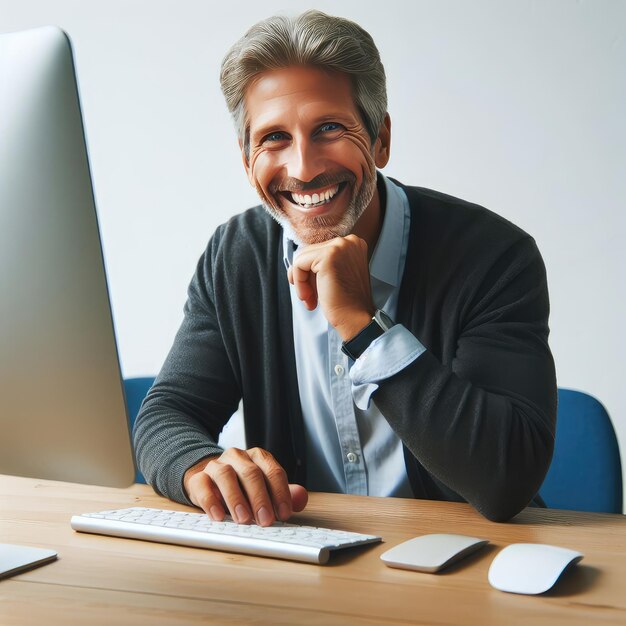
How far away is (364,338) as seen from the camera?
1.20m

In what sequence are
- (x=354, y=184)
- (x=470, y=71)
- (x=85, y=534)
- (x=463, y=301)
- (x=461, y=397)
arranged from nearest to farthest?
1. (x=85, y=534)
2. (x=461, y=397)
3. (x=463, y=301)
4. (x=354, y=184)
5. (x=470, y=71)

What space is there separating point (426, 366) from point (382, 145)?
0.56m

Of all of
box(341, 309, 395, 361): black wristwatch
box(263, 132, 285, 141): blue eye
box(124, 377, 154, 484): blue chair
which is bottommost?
box(341, 309, 395, 361): black wristwatch

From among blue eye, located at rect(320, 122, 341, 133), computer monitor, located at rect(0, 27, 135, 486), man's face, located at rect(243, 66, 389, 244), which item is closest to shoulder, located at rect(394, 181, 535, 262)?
man's face, located at rect(243, 66, 389, 244)

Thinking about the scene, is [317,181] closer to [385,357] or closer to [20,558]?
[385,357]

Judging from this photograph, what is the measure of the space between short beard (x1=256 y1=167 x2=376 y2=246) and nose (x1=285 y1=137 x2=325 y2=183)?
0.08 meters

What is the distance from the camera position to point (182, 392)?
1.42 meters

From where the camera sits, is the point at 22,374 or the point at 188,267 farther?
the point at 188,267

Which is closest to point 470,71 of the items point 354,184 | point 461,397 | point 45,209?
point 354,184

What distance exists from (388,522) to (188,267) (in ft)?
6.96

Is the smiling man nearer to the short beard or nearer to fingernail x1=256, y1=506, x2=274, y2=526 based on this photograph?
the short beard

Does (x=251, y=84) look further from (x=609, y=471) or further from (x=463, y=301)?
(x=609, y=471)

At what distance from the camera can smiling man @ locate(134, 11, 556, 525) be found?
116cm

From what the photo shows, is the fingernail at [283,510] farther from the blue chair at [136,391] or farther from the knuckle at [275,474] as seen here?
the blue chair at [136,391]
